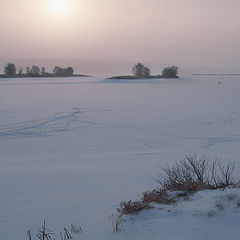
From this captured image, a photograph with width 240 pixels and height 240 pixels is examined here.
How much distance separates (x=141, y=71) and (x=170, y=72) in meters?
4.80

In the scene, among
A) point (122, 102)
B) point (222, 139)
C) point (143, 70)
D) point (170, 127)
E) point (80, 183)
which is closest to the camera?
point (80, 183)

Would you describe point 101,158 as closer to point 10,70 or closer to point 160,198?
point 160,198

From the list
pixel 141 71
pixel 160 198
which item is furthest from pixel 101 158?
pixel 141 71

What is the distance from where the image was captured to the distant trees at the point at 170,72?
166 ft

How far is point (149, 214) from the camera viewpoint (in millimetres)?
3539

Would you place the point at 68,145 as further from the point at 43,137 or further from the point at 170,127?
the point at 170,127

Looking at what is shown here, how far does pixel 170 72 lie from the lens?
166 ft

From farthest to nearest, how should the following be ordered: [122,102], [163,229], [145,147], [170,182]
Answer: [122,102] → [145,147] → [170,182] → [163,229]

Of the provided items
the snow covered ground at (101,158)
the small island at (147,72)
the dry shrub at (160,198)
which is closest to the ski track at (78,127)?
the snow covered ground at (101,158)

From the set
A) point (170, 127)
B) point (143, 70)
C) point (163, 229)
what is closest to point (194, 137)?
point (170, 127)

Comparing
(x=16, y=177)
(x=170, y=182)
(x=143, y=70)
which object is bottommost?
(x=16, y=177)

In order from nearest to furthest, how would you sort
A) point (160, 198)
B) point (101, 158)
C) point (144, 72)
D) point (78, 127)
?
1. point (160, 198)
2. point (101, 158)
3. point (78, 127)
4. point (144, 72)

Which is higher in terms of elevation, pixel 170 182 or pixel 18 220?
pixel 170 182

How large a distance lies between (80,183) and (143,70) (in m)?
43.0
